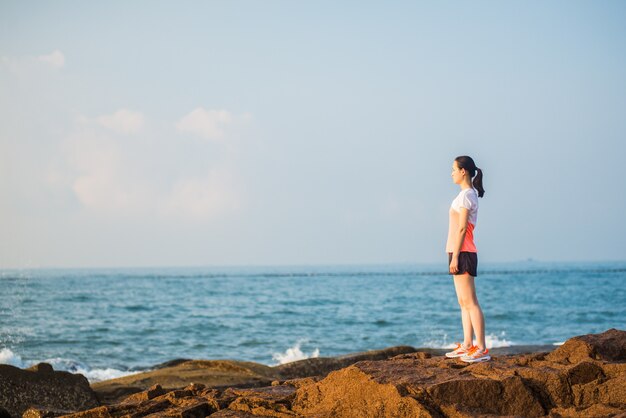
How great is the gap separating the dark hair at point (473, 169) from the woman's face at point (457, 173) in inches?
1.2

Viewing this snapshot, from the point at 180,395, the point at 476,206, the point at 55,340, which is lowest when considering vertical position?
the point at 55,340

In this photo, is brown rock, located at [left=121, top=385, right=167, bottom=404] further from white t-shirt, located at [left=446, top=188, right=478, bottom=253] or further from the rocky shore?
white t-shirt, located at [left=446, top=188, right=478, bottom=253]

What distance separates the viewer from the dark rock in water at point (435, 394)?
429cm

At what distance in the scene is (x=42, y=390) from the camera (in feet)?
23.5

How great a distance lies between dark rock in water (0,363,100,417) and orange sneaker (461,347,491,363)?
3969mm

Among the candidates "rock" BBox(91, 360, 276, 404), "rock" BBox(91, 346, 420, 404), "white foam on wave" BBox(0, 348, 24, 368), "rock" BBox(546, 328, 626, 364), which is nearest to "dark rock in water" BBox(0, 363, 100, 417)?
"rock" BBox(91, 346, 420, 404)

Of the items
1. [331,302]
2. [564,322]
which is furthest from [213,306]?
[564,322]

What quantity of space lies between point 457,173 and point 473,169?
140mm

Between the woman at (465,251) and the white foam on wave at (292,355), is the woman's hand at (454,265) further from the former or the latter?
the white foam on wave at (292,355)

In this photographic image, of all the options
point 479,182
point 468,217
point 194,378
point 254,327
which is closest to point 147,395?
point 468,217

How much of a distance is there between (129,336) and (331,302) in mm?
16160

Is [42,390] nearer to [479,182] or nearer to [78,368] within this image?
[479,182]

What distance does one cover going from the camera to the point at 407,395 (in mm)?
4293

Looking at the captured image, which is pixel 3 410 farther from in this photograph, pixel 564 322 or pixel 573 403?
pixel 564 322
